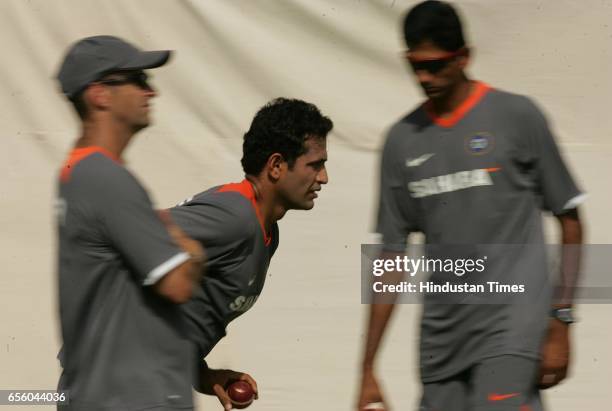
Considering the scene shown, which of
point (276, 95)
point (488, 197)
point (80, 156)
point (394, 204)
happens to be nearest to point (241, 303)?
point (394, 204)

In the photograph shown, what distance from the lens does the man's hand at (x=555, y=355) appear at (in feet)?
10.4

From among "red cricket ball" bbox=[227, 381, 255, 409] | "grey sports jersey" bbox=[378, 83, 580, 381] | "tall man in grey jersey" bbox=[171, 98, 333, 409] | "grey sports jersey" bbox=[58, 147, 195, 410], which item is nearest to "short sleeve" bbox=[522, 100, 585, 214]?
"grey sports jersey" bbox=[378, 83, 580, 381]

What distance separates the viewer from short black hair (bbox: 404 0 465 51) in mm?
3184

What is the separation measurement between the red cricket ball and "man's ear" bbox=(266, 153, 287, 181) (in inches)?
22.2

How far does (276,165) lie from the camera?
3.40 m

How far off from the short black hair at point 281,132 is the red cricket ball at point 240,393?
58cm

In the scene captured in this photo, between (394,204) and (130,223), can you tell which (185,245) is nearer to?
(130,223)

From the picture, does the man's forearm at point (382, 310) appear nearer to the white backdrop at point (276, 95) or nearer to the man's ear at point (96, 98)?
the man's ear at point (96, 98)

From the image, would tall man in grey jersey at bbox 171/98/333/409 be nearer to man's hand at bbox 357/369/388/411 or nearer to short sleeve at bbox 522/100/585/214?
man's hand at bbox 357/369/388/411

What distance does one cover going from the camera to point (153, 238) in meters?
2.56

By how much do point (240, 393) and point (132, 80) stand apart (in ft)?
3.25

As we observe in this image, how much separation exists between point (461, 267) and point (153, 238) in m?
0.95

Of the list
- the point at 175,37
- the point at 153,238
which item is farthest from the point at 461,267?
the point at 175,37

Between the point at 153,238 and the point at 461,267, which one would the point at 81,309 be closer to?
the point at 153,238
